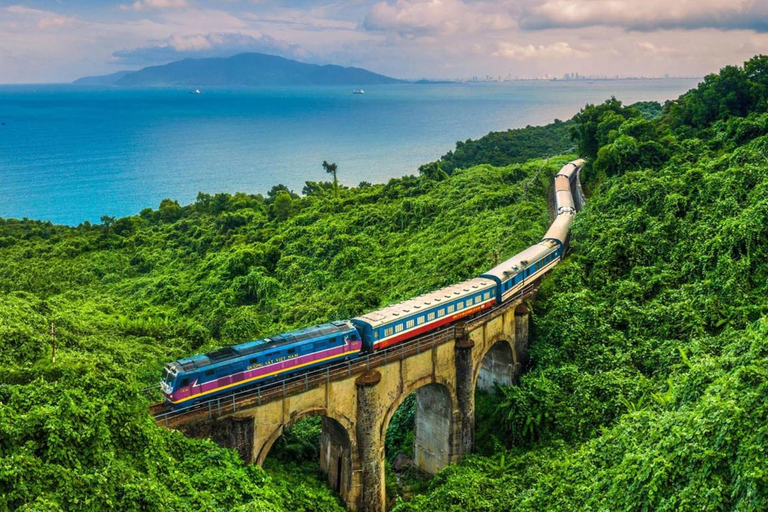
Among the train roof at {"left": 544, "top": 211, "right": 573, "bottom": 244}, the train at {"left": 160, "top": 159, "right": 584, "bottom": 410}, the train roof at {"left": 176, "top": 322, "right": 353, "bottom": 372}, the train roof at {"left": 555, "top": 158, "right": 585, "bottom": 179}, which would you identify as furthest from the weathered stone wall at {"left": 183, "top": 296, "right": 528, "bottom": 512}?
the train roof at {"left": 555, "top": 158, "right": 585, "bottom": 179}

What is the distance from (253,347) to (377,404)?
20.6 ft

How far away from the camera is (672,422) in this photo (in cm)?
2027

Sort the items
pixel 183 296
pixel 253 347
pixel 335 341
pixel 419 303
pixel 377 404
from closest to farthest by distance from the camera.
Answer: pixel 253 347, pixel 335 341, pixel 377 404, pixel 419 303, pixel 183 296

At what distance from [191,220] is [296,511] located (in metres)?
58.5

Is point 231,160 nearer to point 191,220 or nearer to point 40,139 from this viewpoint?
point 40,139

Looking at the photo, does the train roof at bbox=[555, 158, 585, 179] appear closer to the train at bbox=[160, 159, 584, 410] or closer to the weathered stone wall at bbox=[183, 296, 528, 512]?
the train at bbox=[160, 159, 584, 410]

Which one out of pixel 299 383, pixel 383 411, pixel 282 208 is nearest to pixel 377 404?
pixel 383 411

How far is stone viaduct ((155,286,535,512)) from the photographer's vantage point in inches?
875

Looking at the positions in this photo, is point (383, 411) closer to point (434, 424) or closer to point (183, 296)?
point (434, 424)

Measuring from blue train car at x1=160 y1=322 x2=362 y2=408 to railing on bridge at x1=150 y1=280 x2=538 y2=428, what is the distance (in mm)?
397

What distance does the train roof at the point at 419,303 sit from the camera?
27516 mm

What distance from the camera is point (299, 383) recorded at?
2366 centimetres

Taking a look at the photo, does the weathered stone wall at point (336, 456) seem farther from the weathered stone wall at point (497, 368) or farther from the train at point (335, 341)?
Result: the weathered stone wall at point (497, 368)

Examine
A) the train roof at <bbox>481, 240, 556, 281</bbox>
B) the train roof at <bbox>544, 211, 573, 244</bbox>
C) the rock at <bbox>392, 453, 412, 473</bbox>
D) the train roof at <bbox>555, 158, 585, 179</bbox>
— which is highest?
the train roof at <bbox>555, 158, 585, 179</bbox>
